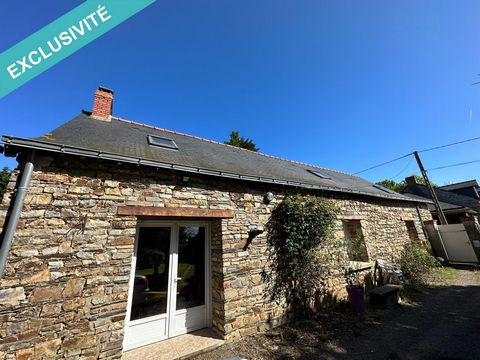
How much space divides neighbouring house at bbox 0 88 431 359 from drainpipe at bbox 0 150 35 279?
0.05ft

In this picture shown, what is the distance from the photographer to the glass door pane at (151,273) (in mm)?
3799

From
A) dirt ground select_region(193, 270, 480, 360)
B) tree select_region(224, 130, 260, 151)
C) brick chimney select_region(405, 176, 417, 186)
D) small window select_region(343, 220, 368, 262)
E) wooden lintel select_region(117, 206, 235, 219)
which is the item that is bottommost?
dirt ground select_region(193, 270, 480, 360)

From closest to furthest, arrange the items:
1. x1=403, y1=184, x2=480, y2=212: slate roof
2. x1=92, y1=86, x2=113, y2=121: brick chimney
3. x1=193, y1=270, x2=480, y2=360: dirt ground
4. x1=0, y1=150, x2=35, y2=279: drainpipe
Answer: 1. x1=0, y1=150, x2=35, y2=279: drainpipe
2. x1=193, y1=270, x2=480, y2=360: dirt ground
3. x1=92, y1=86, x2=113, y2=121: brick chimney
4. x1=403, y1=184, x2=480, y2=212: slate roof

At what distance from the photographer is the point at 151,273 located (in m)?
3.97

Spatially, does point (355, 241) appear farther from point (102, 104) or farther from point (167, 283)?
point (102, 104)

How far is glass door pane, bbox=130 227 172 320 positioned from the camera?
12.5 ft

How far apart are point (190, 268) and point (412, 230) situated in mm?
10660

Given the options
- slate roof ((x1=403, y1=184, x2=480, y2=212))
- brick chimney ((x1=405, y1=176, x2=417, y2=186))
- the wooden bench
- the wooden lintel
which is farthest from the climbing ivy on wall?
brick chimney ((x1=405, y1=176, x2=417, y2=186))

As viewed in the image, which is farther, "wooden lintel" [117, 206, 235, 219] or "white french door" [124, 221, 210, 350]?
"white french door" [124, 221, 210, 350]

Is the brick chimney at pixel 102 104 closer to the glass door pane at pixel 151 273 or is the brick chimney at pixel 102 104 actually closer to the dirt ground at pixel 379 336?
the glass door pane at pixel 151 273

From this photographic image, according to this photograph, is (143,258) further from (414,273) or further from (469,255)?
(469,255)

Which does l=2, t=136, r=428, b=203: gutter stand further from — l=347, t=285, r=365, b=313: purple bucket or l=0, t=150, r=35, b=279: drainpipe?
l=347, t=285, r=365, b=313: purple bucket

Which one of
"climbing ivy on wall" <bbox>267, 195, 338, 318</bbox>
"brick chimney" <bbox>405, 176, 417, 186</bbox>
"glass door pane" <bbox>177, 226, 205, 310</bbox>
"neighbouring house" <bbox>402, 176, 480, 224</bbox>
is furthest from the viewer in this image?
"brick chimney" <bbox>405, 176, 417, 186</bbox>

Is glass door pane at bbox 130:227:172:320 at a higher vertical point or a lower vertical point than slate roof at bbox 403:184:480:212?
lower
